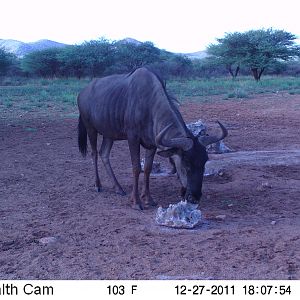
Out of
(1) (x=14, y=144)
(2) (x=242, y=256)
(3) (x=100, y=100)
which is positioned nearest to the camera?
(2) (x=242, y=256)

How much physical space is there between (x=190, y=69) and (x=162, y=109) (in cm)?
4589

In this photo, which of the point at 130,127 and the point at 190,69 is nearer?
the point at 130,127

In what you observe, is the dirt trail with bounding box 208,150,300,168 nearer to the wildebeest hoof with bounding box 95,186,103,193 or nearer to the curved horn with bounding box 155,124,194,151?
the wildebeest hoof with bounding box 95,186,103,193

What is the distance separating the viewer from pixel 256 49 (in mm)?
44844

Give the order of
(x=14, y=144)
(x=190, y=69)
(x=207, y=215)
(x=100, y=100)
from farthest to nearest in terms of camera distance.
Answer: 1. (x=190, y=69)
2. (x=14, y=144)
3. (x=100, y=100)
4. (x=207, y=215)

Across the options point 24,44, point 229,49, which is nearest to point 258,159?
point 229,49

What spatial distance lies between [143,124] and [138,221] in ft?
4.81

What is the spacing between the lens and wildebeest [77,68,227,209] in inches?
244

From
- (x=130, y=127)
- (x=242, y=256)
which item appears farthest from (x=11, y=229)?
(x=242, y=256)

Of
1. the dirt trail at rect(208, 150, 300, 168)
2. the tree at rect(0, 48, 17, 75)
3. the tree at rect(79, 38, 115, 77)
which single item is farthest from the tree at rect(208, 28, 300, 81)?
the dirt trail at rect(208, 150, 300, 168)

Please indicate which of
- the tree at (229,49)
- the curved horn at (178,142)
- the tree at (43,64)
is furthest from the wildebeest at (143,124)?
the tree at (43,64)

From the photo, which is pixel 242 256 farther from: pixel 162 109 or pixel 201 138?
pixel 162 109

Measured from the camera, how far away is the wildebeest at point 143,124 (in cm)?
620

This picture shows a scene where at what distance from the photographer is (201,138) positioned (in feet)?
21.2
